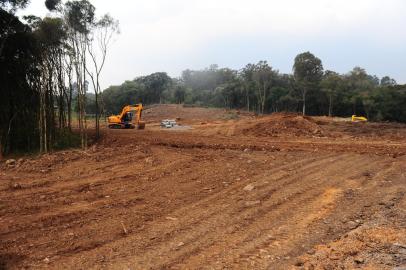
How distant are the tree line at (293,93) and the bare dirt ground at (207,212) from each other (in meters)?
34.7

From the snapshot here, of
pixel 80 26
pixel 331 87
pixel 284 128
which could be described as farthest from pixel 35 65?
pixel 331 87

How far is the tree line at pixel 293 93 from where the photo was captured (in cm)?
4492

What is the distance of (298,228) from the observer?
637 cm

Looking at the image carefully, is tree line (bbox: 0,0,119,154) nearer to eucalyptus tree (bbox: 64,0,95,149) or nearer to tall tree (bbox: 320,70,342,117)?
eucalyptus tree (bbox: 64,0,95,149)

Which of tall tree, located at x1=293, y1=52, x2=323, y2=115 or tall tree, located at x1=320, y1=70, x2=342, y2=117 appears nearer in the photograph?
tall tree, located at x1=320, y1=70, x2=342, y2=117

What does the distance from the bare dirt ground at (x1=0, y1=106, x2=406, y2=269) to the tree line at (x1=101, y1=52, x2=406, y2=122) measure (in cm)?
3473

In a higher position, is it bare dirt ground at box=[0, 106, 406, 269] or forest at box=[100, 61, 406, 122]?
forest at box=[100, 61, 406, 122]

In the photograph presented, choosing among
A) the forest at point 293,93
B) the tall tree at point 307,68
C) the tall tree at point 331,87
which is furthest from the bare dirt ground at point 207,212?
the tall tree at point 307,68

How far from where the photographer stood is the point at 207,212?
24.3ft

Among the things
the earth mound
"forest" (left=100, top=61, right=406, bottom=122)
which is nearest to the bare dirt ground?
A: the earth mound

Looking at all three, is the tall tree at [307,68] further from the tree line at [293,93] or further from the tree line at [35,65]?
the tree line at [35,65]

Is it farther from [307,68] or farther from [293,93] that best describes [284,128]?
[307,68]

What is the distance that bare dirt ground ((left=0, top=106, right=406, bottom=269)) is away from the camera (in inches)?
211

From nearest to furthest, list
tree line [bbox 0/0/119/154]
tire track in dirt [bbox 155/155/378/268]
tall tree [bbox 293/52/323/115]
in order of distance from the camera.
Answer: tire track in dirt [bbox 155/155/378/268], tree line [bbox 0/0/119/154], tall tree [bbox 293/52/323/115]
